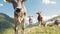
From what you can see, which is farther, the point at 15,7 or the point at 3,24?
the point at 3,24

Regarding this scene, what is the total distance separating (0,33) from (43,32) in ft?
17.1

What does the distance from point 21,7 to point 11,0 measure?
34.1 inches

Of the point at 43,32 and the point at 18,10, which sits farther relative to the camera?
the point at 43,32

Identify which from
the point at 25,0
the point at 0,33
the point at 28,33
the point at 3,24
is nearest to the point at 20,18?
the point at 25,0

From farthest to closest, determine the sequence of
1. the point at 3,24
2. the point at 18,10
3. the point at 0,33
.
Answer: the point at 3,24
the point at 0,33
the point at 18,10

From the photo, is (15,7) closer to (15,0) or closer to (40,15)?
(15,0)

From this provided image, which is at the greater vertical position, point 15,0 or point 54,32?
point 15,0

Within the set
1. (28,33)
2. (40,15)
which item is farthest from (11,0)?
(40,15)

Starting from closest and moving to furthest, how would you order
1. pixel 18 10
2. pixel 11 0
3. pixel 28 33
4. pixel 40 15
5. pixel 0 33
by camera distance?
1. pixel 18 10
2. pixel 11 0
3. pixel 28 33
4. pixel 0 33
5. pixel 40 15

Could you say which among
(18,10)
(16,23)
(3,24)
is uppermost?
(18,10)

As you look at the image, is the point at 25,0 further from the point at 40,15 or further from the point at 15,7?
the point at 40,15

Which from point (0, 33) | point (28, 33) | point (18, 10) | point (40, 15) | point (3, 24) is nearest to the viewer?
point (18, 10)

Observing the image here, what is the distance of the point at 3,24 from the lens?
31.3 m

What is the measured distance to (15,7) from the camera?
14.0 meters
